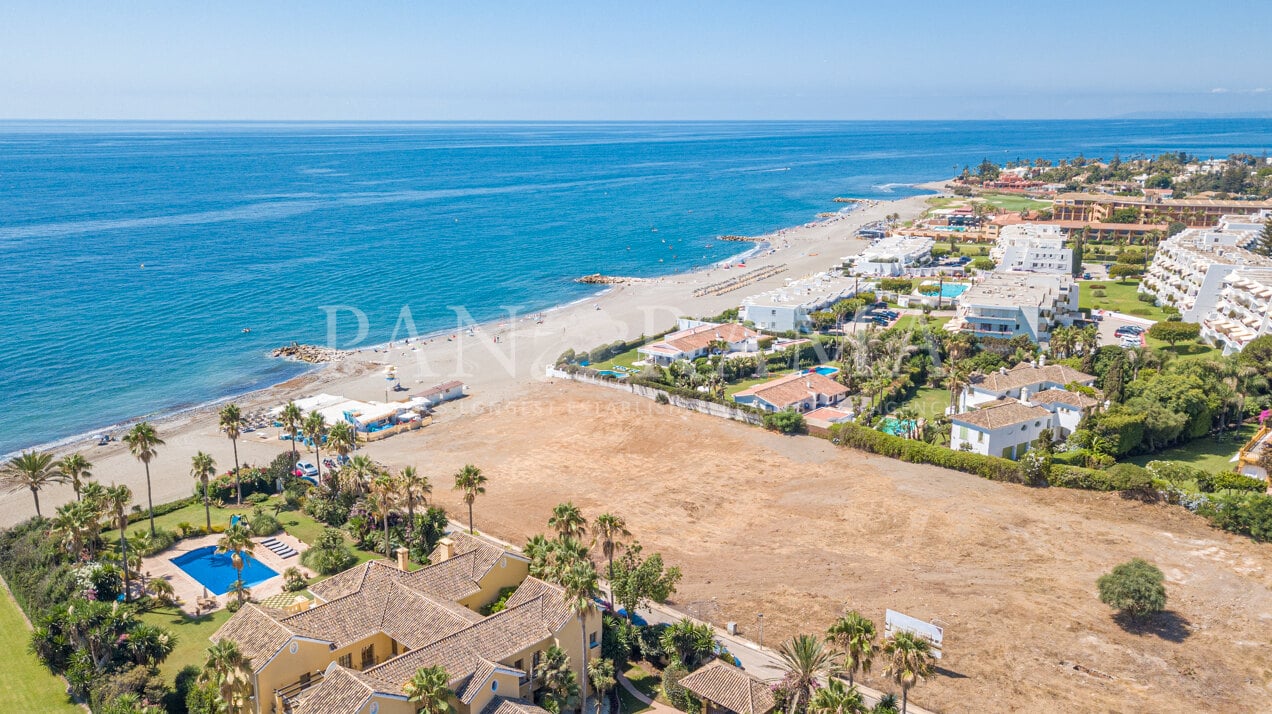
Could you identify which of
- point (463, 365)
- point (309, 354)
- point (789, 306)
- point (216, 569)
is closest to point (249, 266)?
point (309, 354)

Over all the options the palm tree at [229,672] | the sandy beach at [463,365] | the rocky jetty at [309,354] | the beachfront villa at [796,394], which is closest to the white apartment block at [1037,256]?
the sandy beach at [463,365]

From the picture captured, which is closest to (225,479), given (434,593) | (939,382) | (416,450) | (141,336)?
(416,450)

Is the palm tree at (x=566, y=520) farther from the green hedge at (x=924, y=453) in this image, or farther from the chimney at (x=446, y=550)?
the green hedge at (x=924, y=453)

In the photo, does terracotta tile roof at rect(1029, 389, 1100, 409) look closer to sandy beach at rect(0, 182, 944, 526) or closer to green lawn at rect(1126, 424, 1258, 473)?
green lawn at rect(1126, 424, 1258, 473)

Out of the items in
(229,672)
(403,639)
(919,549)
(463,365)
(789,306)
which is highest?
(789,306)

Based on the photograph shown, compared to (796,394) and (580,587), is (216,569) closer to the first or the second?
(580,587)
